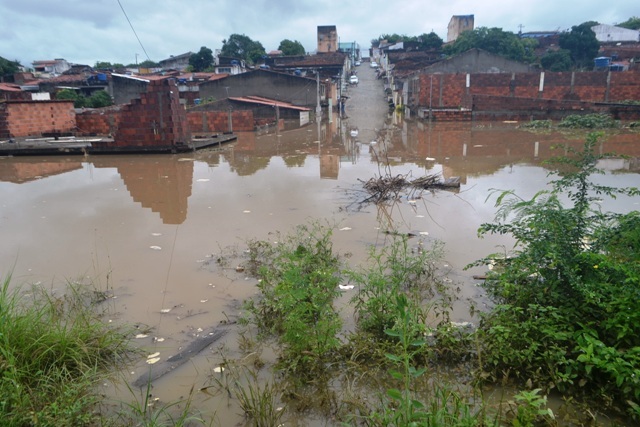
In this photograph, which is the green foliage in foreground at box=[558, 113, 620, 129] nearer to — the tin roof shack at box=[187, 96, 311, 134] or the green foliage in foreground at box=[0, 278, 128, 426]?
the tin roof shack at box=[187, 96, 311, 134]

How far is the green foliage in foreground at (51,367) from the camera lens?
2.25 metres

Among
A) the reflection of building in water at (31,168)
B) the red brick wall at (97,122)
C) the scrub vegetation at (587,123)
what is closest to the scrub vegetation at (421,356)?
the reflection of building in water at (31,168)

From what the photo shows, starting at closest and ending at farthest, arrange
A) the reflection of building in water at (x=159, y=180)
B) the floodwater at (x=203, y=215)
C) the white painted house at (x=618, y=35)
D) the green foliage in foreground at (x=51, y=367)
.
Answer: the green foliage in foreground at (x=51, y=367) → the floodwater at (x=203, y=215) → the reflection of building in water at (x=159, y=180) → the white painted house at (x=618, y=35)

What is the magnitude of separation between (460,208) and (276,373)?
447 cm

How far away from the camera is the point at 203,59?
1746 inches

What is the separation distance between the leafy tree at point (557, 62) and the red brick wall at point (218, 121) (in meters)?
26.8

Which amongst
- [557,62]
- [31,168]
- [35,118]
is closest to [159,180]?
[31,168]

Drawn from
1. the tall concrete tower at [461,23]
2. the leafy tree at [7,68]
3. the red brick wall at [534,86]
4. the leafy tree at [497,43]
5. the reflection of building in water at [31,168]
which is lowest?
the reflection of building in water at [31,168]

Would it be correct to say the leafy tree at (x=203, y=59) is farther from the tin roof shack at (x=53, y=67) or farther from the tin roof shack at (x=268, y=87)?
the tin roof shack at (x=268, y=87)

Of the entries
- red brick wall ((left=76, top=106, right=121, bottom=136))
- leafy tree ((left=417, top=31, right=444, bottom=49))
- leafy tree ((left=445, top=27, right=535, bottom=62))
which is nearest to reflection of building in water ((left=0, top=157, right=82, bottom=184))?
red brick wall ((left=76, top=106, right=121, bottom=136))

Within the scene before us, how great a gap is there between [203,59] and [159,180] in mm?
39197

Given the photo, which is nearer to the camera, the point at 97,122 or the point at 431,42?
the point at 97,122

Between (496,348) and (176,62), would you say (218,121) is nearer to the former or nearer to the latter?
(496,348)

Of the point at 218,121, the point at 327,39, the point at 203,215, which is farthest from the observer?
the point at 327,39
